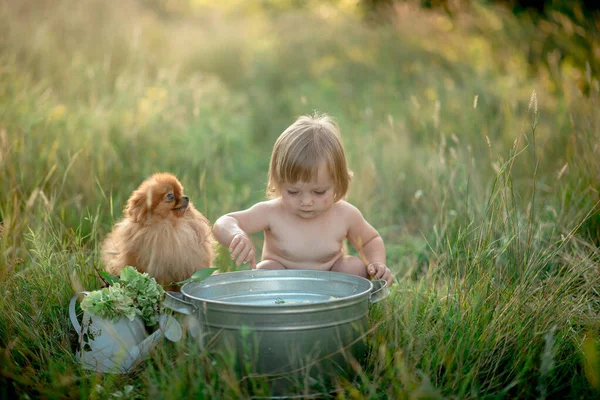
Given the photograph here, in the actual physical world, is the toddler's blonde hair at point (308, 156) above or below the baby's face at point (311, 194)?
above

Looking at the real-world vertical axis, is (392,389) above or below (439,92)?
below

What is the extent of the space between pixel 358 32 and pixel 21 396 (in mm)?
7889

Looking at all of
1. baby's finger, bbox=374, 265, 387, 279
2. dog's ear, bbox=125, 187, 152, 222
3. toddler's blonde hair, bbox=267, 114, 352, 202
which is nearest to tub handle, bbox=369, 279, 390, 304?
baby's finger, bbox=374, 265, 387, 279

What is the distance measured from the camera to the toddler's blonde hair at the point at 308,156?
2.60 metres

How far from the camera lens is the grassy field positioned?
84.3 inches

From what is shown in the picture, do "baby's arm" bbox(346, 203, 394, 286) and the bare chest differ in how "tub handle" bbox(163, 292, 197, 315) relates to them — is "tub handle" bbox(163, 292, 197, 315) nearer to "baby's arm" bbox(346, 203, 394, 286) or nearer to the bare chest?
the bare chest

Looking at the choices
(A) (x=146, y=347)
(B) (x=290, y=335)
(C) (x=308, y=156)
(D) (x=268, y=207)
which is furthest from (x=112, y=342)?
(C) (x=308, y=156)

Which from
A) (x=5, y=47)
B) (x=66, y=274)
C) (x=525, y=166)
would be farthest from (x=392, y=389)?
(x=5, y=47)

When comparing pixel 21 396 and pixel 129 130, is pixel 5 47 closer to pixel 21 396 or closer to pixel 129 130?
pixel 129 130

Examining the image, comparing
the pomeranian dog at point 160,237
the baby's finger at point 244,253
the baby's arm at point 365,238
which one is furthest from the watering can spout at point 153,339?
the baby's arm at point 365,238

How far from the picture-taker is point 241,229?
2725 millimetres

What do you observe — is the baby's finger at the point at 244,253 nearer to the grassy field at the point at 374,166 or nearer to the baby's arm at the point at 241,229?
the baby's arm at the point at 241,229

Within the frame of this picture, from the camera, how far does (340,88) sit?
731cm

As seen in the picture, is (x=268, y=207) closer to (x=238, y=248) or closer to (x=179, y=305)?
(x=238, y=248)
